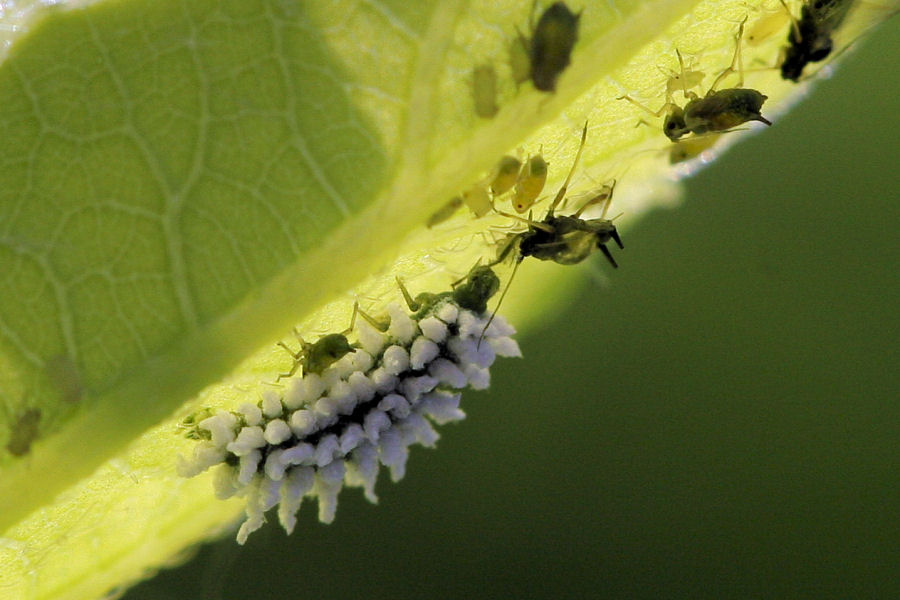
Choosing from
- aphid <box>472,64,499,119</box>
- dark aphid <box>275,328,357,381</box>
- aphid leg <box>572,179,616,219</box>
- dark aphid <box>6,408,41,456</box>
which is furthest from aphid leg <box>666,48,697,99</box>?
dark aphid <box>6,408,41,456</box>

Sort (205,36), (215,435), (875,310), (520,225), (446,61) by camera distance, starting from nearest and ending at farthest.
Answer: (205,36) → (446,61) → (215,435) → (520,225) → (875,310)

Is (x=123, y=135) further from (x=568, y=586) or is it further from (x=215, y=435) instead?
(x=568, y=586)

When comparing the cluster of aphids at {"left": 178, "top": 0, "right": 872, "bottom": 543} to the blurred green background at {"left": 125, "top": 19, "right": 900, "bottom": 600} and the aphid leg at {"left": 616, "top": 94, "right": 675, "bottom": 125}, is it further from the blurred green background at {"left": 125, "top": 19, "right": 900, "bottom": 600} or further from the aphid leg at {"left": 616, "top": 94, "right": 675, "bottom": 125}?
the blurred green background at {"left": 125, "top": 19, "right": 900, "bottom": 600}

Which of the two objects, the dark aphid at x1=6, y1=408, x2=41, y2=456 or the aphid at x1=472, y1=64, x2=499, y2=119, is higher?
the dark aphid at x1=6, y1=408, x2=41, y2=456

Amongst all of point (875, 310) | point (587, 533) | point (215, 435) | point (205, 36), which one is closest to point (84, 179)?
point (205, 36)

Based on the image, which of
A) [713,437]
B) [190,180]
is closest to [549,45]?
[190,180]
